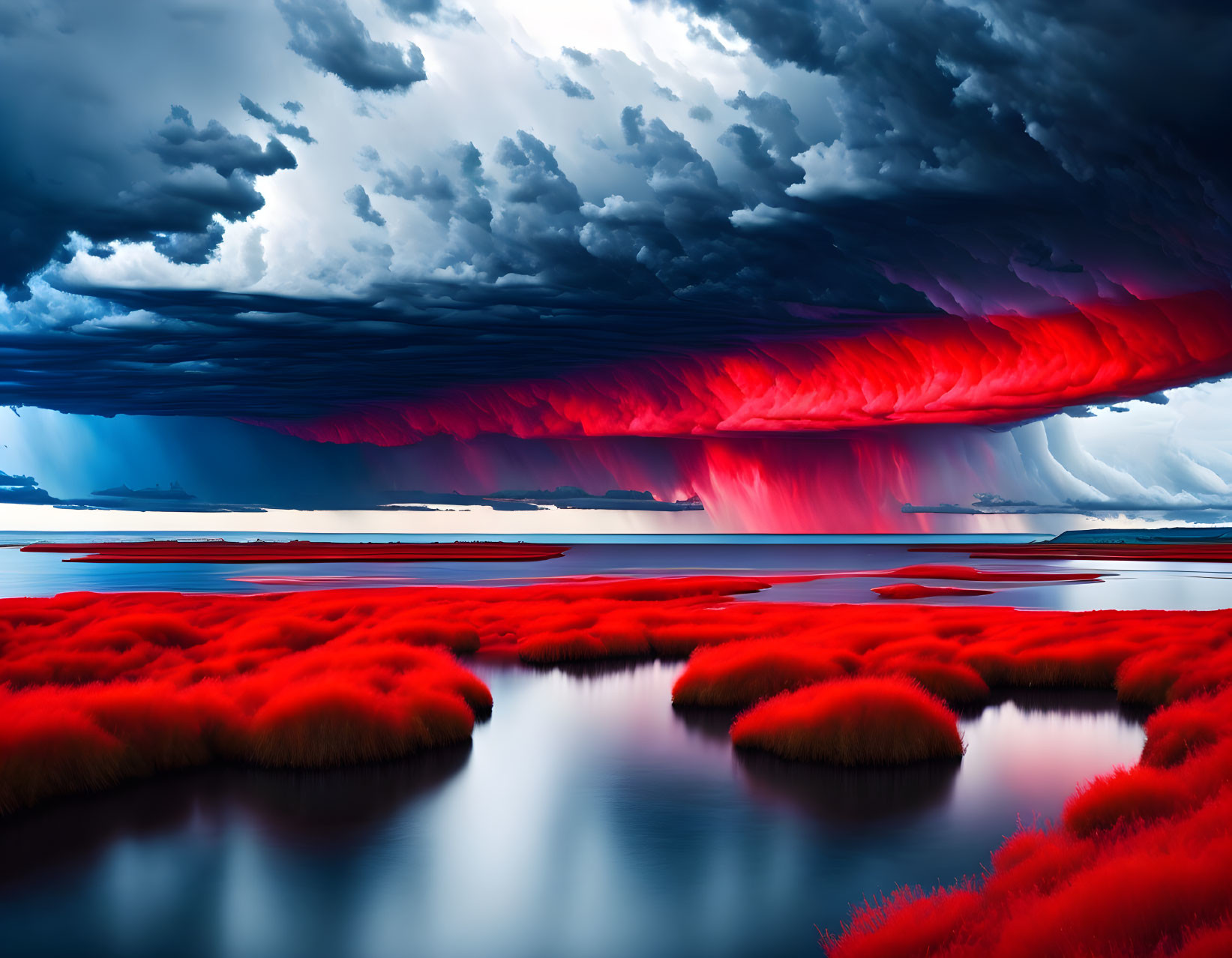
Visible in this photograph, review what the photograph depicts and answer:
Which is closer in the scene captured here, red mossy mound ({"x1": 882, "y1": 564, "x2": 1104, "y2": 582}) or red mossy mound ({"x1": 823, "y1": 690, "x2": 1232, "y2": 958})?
red mossy mound ({"x1": 823, "y1": 690, "x2": 1232, "y2": 958})

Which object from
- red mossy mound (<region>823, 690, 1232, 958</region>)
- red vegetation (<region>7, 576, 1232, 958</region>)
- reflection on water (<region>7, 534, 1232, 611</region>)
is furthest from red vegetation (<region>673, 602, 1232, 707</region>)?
reflection on water (<region>7, 534, 1232, 611</region>)

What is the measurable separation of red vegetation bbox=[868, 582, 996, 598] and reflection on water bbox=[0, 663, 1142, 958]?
4764 centimetres

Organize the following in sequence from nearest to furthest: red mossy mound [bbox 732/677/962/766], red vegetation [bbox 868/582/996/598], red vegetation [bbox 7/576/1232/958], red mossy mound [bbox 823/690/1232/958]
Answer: red mossy mound [bbox 823/690/1232/958] < red vegetation [bbox 7/576/1232/958] < red mossy mound [bbox 732/677/962/766] < red vegetation [bbox 868/582/996/598]

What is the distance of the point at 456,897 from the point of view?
535 inches

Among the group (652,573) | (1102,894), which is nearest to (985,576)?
(652,573)

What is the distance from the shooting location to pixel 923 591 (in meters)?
74.6

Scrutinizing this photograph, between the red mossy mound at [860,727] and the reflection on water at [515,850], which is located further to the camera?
the red mossy mound at [860,727]

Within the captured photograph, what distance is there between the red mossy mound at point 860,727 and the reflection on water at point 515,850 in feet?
1.75

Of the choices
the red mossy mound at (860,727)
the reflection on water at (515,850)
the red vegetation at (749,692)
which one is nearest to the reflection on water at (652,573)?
A: the red vegetation at (749,692)

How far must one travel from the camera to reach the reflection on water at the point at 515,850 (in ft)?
39.5

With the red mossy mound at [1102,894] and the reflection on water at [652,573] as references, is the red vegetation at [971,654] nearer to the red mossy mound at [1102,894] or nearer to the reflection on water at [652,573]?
the red mossy mound at [1102,894]

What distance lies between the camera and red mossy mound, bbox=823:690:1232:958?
8328 millimetres

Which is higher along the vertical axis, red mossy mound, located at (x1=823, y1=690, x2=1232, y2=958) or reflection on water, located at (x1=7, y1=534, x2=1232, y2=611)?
red mossy mound, located at (x1=823, y1=690, x2=1232, y2=958)

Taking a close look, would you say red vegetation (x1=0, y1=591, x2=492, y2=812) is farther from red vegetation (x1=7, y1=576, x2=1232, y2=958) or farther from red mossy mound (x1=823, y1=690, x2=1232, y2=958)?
red mossy mound (x1=823, y1=690, x2=1232, y2=958)
